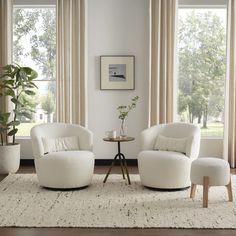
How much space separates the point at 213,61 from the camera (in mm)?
7316

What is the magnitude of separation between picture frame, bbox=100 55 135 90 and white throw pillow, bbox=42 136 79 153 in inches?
68.0

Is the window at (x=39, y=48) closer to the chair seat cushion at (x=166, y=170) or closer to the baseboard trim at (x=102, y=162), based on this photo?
the baseboard trim at (x=102, y=162)

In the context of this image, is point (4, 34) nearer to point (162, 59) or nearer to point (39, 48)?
point (39, 48)

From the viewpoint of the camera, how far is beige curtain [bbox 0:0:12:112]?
6984 millimetres

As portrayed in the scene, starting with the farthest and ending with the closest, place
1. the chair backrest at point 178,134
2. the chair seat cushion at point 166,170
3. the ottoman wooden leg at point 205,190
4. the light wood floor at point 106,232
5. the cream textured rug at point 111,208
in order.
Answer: the chair backrest at point 178,134 → the chair seat cushion at point 166,170 → the ottoman wooden leg at point 205,190 → the cream textured rug at point 111,208 → the light wood floor at point 106,232

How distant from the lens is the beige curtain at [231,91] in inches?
273

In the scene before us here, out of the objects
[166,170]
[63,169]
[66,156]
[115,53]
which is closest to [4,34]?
[115,53]

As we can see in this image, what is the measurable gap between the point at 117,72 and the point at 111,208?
3.33 m

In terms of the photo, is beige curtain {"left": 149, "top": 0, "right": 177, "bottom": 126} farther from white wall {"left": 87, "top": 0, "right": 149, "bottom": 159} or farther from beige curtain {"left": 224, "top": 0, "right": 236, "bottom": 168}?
beige curtain {"left": 224, "top": 0, "right": 236, "bottom": 168}

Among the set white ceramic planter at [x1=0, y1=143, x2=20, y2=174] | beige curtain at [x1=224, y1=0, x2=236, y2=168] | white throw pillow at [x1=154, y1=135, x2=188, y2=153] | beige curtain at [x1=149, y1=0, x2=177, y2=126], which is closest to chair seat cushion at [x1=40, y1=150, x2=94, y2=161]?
white throw pillow at [x1=154, y1=135, x2=188, y2=153]

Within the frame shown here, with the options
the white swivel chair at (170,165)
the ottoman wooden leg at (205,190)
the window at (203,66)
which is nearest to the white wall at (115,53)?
the window at (203,66)

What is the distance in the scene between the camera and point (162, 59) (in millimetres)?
7012

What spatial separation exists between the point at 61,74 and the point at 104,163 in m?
1.78

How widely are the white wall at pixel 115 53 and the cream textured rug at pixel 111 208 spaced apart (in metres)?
1.82
